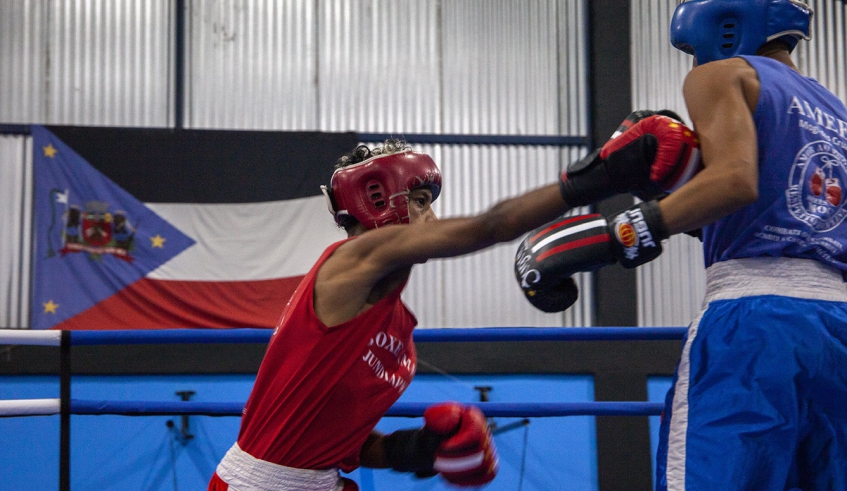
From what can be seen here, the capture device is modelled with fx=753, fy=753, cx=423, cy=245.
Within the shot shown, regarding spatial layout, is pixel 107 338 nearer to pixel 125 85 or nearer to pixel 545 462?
pixel 545 462

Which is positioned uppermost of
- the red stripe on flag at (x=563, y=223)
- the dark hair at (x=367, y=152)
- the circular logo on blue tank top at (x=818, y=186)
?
the dark hair at (x=367, y=152)

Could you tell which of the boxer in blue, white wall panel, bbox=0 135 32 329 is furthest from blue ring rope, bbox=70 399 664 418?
white wall panel, bbox=0 135 32 329

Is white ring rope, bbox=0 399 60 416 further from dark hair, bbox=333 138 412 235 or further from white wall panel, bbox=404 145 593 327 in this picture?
white wall panel, bbox=404 145 593 327

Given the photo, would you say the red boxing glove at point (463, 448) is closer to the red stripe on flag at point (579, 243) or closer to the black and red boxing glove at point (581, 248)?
the black and red boxing glove at point (581, 248)

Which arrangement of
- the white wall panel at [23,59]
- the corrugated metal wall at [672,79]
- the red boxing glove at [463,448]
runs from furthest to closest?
the corrugated metal wall at [672,79], the white wall panel at [23,59], the red boxing glove at [463,448]

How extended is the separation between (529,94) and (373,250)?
17.5ft

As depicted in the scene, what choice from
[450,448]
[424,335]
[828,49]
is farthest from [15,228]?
[828,49]

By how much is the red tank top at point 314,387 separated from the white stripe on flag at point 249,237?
399 cm

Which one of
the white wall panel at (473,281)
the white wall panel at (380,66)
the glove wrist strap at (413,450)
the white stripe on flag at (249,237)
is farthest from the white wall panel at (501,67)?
the glove wrist strap at (413,450)

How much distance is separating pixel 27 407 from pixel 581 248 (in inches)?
78.3

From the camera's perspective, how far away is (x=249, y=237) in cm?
588

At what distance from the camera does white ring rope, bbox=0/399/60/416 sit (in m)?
2.39

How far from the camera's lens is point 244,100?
6.49m

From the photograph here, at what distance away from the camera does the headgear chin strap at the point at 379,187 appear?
1990mm
